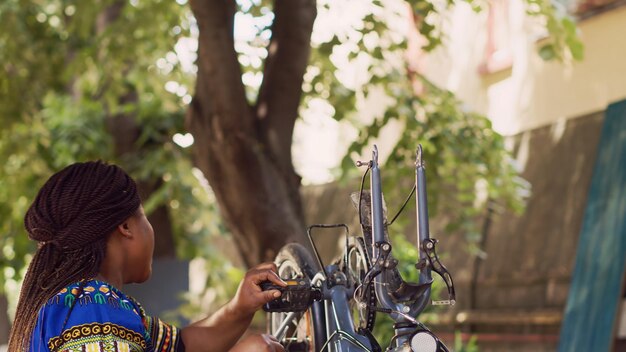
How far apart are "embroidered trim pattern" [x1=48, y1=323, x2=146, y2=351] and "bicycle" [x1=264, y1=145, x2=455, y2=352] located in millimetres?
318

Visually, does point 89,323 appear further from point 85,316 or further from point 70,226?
point 70,226

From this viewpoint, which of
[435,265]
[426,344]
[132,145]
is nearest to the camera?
[426,344]

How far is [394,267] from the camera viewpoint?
216cm

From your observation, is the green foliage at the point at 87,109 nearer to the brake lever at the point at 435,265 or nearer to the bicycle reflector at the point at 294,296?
the bicycle reflector at the point at 294,296

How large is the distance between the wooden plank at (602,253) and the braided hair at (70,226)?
4.40m

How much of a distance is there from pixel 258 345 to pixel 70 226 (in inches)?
21.0

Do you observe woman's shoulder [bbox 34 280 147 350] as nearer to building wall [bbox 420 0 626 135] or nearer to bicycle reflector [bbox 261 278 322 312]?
bicycle reflector [bbox 261 278 322 312]

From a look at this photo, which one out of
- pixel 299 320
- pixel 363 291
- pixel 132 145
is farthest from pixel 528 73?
pixel 363 291

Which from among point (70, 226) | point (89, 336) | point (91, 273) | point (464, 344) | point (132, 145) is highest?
point (70, 226)

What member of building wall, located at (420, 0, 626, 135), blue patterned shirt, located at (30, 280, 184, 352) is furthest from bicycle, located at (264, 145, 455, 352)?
building wall, located at (420, 0, 626, 135)

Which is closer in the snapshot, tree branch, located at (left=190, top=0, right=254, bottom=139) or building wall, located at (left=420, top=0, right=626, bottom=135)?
tree branch, located at (left=190, top=0, right=254, bottom=139)

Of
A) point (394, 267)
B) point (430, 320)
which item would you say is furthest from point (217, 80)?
point (394, 267)

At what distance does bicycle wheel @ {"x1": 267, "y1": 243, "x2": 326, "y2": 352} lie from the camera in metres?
2.47

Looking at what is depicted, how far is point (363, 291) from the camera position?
2205mm
